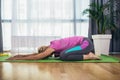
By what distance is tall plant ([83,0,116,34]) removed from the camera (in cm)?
509

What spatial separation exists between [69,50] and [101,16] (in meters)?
2.09

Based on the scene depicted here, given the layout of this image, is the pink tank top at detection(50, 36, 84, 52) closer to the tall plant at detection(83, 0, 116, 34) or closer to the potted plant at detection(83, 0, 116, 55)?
the potted plant at detection(83, 0, 116, 55)

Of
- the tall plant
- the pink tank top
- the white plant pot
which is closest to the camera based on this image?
the pink tank top

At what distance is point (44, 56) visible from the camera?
11.1 ft

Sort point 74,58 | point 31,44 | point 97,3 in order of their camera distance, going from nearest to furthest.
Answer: point 74,58, point 31,44, point 97,3

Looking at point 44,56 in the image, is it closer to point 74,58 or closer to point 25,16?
point 74,58

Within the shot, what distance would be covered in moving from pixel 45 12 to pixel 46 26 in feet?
1.07

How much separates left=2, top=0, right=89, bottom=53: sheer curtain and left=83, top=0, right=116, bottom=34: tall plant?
0.51 meters

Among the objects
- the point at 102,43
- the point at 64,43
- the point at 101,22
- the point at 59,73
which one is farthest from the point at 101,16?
the point at 59,73

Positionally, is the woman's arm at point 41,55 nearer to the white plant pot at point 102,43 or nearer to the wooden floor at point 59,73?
the wooden floor at point 59,73

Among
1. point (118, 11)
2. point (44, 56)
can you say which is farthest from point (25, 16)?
point (44, 56)

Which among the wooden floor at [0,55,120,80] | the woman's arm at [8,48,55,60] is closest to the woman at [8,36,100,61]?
the woman's arm at [8,48,55,60]

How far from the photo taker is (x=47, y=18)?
5742 millimetres

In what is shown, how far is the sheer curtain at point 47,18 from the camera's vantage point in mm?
5707
